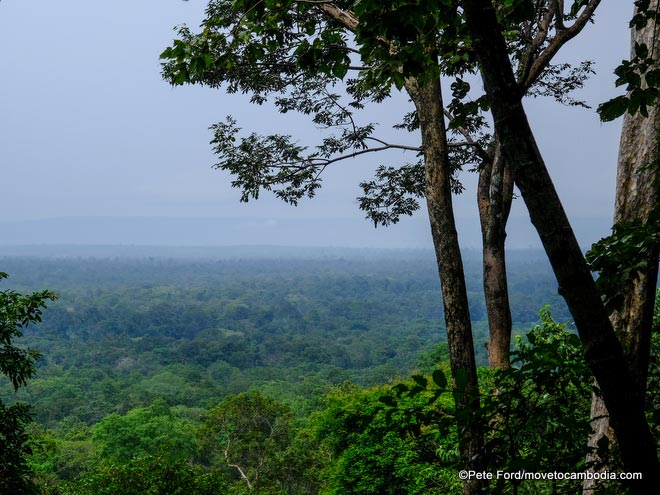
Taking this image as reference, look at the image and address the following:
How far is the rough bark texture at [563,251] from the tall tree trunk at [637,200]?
2.02ft

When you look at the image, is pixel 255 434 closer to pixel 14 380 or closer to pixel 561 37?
pixel 14 380

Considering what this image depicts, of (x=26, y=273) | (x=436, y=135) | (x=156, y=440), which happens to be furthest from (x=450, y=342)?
(x=26, y=273)

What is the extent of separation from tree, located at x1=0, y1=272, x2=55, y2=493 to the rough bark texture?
18.7 ft

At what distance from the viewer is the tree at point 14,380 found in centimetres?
598

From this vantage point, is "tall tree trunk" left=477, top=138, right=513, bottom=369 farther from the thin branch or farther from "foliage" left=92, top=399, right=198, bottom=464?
"foliage" left=92, top=399, right=198, bottom=464

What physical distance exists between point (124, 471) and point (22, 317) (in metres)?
3.95

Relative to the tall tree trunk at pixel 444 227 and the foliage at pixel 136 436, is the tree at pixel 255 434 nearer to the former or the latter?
the foliage at pixel 136 436

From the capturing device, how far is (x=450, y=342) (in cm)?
494

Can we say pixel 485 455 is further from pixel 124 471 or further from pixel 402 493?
pixel 124 471

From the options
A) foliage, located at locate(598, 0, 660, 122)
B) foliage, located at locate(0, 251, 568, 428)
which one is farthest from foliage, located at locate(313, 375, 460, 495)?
foliage, located at locate(0, 251, 568, 428)

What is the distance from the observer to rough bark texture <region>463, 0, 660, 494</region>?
4.42 feet

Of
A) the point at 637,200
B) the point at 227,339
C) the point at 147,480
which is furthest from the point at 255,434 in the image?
the point at 227,339

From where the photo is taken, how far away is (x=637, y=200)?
246 cm

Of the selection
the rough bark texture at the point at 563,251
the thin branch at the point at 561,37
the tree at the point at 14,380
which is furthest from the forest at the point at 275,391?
the thin branch at the point at 561,37
